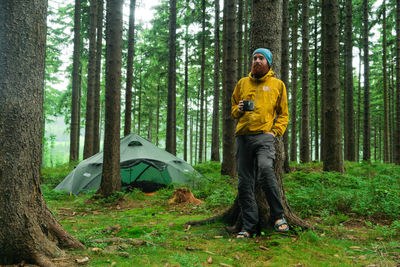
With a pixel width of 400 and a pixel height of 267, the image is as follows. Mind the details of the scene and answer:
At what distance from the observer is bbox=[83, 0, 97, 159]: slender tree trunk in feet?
45.1

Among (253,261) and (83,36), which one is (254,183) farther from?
(83,36)

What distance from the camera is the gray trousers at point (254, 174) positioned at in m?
3.67

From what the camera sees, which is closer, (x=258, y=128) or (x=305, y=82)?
(x=258, y=128)

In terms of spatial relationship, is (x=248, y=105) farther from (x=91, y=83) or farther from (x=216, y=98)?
(x=216, y=98)

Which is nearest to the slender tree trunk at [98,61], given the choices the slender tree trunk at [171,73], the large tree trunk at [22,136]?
the slender tree trunk at [171,73]

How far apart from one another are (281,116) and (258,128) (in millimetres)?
433

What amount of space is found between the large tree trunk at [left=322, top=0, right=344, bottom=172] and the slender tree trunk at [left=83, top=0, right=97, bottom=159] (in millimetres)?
10740

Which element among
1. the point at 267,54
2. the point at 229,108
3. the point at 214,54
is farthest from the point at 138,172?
the point at 214,54

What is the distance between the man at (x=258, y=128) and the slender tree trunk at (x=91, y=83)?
11.8 meters

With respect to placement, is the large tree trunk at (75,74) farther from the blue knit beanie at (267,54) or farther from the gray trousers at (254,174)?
the gray trousers at (254,174)

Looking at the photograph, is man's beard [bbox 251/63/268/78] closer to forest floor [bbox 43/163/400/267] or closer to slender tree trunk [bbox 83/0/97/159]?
forest floor [bbox 43/163/400/267]

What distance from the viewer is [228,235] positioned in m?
4.05

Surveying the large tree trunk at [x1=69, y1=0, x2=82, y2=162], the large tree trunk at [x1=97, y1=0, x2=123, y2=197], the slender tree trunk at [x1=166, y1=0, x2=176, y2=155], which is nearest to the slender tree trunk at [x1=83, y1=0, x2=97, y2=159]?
the large tree trunk at [x1=69, y1=0, x2=82, y2=162]

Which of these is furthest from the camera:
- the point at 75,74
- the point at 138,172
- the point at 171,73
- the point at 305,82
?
the point at 171,73
